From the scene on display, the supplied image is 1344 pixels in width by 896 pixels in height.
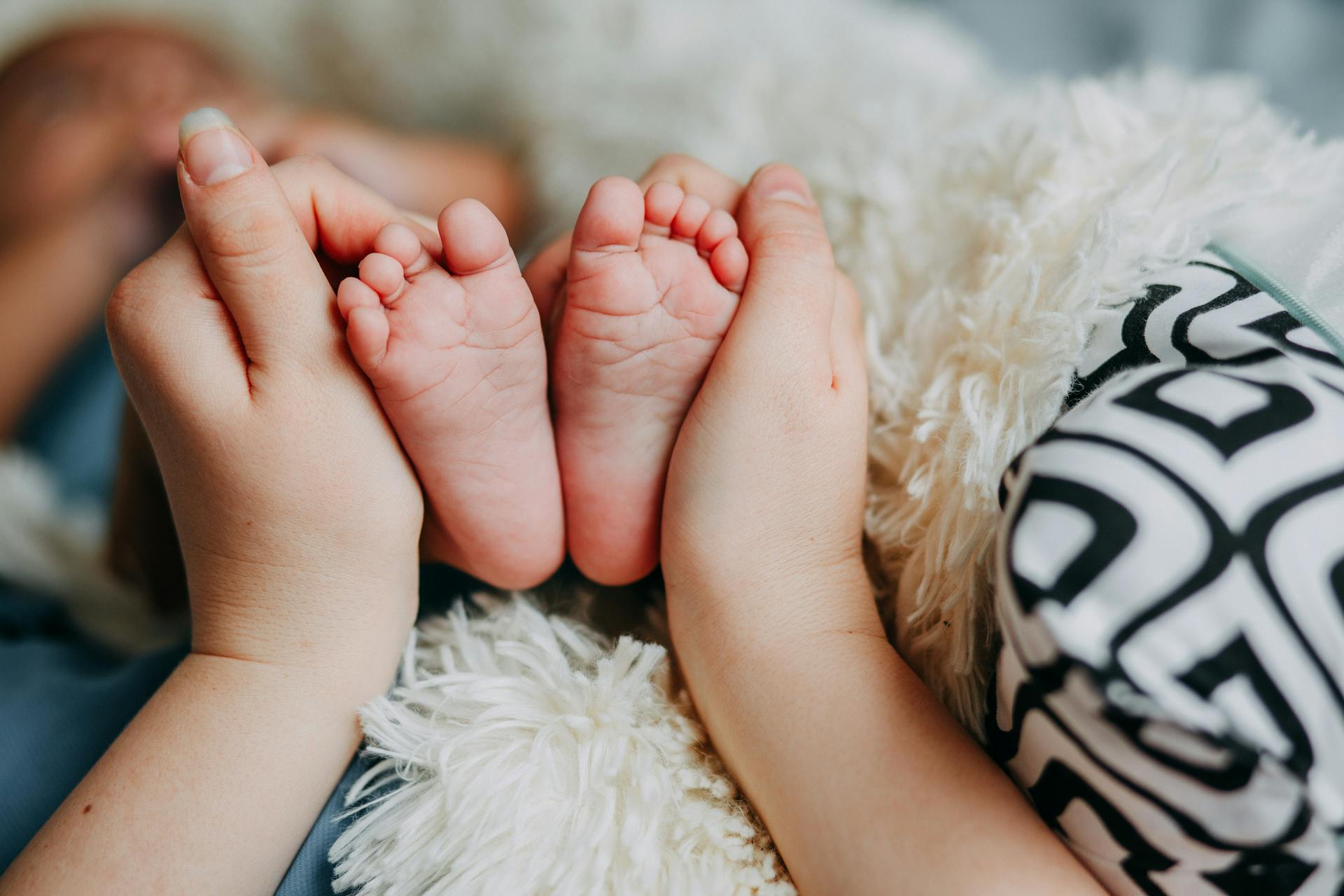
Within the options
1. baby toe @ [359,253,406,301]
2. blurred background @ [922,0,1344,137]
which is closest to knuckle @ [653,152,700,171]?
baby toe @ [359,253,406,301]

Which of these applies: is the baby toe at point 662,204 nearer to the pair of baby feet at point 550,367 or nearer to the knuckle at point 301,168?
the pair of baby feet at point 550,367

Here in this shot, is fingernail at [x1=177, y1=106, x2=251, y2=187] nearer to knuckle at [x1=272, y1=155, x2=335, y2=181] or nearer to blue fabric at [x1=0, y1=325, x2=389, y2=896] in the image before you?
knuckle at [x1=272, y1=155, x2=335, y2=181]

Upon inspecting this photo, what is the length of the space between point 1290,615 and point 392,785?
0.43 m

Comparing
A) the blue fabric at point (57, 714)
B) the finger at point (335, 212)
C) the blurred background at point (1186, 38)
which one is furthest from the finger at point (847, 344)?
the blurred background at point (1186, 38)

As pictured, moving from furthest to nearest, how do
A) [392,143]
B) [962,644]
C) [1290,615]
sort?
[392,143] → [962,644] → [1290,615]

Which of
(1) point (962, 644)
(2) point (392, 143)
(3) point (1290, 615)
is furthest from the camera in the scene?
(2) point (392, 143)

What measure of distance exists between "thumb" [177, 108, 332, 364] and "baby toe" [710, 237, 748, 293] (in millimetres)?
210

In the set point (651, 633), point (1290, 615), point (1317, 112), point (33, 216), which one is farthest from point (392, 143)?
point (1317, 112)

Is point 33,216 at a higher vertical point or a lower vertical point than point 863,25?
lower

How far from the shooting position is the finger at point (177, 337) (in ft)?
1.46

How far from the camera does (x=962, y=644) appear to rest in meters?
0.43

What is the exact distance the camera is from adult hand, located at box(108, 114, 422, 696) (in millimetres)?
435

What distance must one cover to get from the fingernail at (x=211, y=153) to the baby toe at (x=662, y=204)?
206 millimetres

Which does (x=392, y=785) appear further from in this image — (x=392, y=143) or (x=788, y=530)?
(x=392, y=143)
